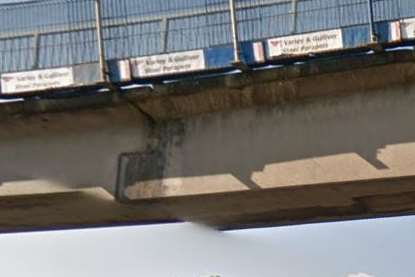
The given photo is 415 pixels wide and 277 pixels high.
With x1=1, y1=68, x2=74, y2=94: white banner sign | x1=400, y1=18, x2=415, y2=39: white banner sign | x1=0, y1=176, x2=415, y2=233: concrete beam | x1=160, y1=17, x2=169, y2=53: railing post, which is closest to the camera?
x1=400, y1=18, x2=415, y2=39: white banner sign

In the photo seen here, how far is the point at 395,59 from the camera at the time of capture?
8.72 m

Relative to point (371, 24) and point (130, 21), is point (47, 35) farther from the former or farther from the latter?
point (371, 24)

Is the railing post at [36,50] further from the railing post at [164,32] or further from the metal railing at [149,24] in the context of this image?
the railing post at [164,32]

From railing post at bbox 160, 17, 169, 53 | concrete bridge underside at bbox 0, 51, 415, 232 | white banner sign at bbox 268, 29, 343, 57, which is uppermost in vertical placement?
railing post at bbox 160, 17, 169, 53

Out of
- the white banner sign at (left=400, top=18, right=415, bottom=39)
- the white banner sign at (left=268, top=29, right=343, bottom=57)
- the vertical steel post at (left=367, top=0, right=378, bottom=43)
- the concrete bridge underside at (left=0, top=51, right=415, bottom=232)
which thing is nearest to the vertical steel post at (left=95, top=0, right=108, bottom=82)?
the concrete bridge underside at (left=0, top=51, right=415, bottom=232)

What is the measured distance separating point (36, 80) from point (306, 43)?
3.76 meters

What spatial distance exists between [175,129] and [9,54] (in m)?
2.68

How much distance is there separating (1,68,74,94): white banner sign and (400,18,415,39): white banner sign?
440cm

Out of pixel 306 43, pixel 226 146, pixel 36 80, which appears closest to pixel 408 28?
pixel 306 43

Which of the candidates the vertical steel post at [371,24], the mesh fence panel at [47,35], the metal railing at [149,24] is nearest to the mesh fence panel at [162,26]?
the metal railing at [149,24]

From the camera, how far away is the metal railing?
898 centimetres

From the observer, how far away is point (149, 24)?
31.9 feet

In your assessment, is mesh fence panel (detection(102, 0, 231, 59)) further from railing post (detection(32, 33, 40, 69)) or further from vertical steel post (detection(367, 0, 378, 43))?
vertical steel post (detection(367, 0, 378, 43))

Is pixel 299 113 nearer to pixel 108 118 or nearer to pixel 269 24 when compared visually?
A: pixel 269 24
